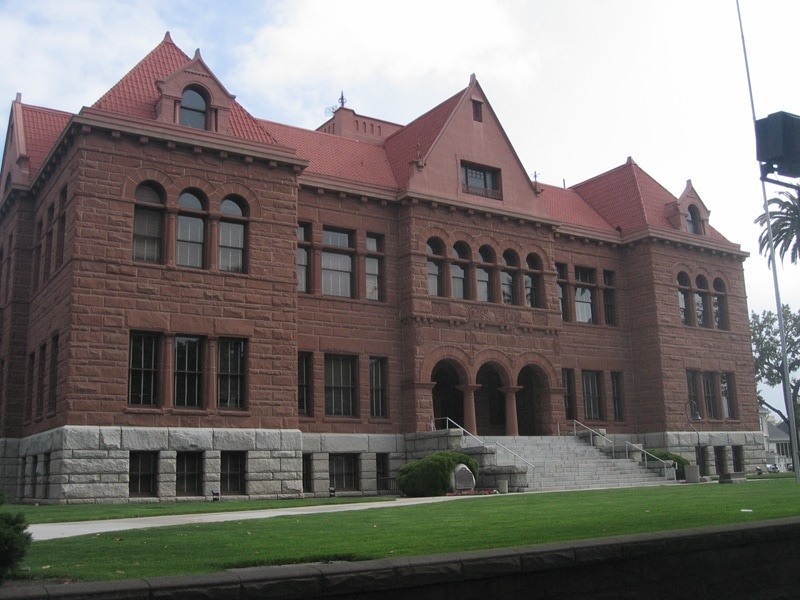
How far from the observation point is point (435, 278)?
109ft

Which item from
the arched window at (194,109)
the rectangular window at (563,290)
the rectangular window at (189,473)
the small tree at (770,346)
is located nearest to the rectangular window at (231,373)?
the rectangular window at (189,473)

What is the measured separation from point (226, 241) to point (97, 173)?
4.44 metres

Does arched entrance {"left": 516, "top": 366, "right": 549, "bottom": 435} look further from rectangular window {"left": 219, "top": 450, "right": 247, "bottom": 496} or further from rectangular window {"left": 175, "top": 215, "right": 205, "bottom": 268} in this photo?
rectangular window {"left": 175, "top": 215, "right": 205, "bottom": 268}

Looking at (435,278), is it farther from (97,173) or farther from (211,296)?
(97,173)

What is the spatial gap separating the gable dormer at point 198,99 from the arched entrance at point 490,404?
15.5 metres

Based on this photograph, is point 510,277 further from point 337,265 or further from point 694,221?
point 694,221

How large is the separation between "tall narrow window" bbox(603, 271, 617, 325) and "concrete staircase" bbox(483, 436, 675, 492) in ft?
27.3

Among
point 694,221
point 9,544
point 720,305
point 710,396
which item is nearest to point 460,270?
point 694,221

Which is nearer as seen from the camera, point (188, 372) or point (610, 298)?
point (188, 372)

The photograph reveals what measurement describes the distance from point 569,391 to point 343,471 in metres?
12.0

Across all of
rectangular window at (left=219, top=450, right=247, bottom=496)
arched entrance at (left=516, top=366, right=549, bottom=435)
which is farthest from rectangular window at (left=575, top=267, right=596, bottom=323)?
rectangular window at (left=219, top=450, right=247, bottom=496)

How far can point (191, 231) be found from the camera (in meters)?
27.4

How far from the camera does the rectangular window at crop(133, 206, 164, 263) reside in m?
26.4

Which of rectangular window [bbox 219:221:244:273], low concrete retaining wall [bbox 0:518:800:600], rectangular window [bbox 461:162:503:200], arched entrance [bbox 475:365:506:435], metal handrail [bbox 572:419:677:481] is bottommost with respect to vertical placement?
low concrete retaining wall [bbox 0:518:800:600]
